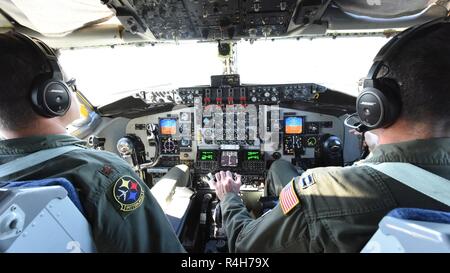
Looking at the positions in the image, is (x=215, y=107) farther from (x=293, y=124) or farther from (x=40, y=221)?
(x=40, y=221)

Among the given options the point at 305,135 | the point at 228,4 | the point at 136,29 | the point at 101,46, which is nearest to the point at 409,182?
the point at 228,4

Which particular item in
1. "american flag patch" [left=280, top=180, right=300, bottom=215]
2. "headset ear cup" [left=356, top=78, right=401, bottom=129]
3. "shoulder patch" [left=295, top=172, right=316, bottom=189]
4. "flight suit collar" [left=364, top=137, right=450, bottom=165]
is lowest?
"american flag patch" [left=280, top=180, right=300, bottom=215]

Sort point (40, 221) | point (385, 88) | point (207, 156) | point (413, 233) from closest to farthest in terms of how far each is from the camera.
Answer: point (413, 233) < point (40, 221) < point (385, 88) < point (207, 156)

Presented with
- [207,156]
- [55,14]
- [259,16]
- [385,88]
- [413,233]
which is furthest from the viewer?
[207,156]

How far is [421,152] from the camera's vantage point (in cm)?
78

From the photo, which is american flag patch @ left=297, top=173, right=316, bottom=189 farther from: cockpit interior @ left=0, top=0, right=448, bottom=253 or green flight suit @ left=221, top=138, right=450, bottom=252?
cockpit interior @ left=0, top=0, right=448, bottom=253

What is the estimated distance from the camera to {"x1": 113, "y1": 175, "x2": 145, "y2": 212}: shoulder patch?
90 centimetres

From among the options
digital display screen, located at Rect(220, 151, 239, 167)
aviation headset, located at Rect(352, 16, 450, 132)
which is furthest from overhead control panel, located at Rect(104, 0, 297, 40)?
digital display screen, located at Rect(220, 151, 239, 167)

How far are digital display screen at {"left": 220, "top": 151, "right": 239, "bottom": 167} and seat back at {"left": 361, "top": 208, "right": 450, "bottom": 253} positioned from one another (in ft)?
8.22

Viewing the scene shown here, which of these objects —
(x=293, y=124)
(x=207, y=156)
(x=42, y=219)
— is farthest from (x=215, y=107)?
(x=42, y=219)

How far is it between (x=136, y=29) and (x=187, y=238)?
5.57ft

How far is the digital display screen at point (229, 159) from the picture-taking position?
309cm

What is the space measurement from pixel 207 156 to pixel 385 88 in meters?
2.44
